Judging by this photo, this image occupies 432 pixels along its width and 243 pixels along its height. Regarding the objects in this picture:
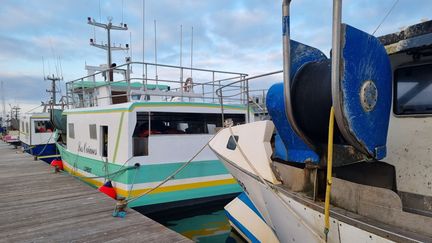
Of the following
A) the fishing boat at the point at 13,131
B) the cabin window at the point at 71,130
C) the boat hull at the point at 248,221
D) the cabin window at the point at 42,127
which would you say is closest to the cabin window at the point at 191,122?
the boat hull at the point at 248,221

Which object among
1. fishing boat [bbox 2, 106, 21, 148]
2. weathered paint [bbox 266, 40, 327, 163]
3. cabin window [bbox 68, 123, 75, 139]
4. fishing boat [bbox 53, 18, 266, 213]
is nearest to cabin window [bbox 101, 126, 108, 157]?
fishing boat [bbox 53, 18, 266, 213]

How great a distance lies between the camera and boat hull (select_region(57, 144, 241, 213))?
714 cm

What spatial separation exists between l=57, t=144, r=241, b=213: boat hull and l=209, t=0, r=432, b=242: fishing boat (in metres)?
4.34

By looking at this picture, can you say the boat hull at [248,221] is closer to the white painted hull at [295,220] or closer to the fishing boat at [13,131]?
the white painted hull at [295,220]

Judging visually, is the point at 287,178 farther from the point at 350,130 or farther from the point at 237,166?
the point at 350,130

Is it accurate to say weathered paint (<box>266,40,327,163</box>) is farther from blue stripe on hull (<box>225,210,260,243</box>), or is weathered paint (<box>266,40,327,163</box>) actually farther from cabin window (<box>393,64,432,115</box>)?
blue stripe on hull (<box>225,210,260,243</box>)

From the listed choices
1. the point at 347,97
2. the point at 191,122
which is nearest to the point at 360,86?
the point at 347,97

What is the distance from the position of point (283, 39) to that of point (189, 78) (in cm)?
→ 750

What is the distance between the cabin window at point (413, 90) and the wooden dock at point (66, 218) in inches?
133

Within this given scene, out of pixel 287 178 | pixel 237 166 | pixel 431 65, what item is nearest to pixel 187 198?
pixel 237 166

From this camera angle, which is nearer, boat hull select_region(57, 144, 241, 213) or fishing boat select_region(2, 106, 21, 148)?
boat hull select_region(57, 144, 241, 213)

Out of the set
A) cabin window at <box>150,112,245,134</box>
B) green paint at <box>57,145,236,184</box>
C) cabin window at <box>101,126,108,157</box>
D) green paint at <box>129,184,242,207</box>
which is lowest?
green paint at <box>129,184,242,207</box>

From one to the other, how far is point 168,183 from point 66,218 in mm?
2285

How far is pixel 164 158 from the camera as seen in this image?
753 centimetres
